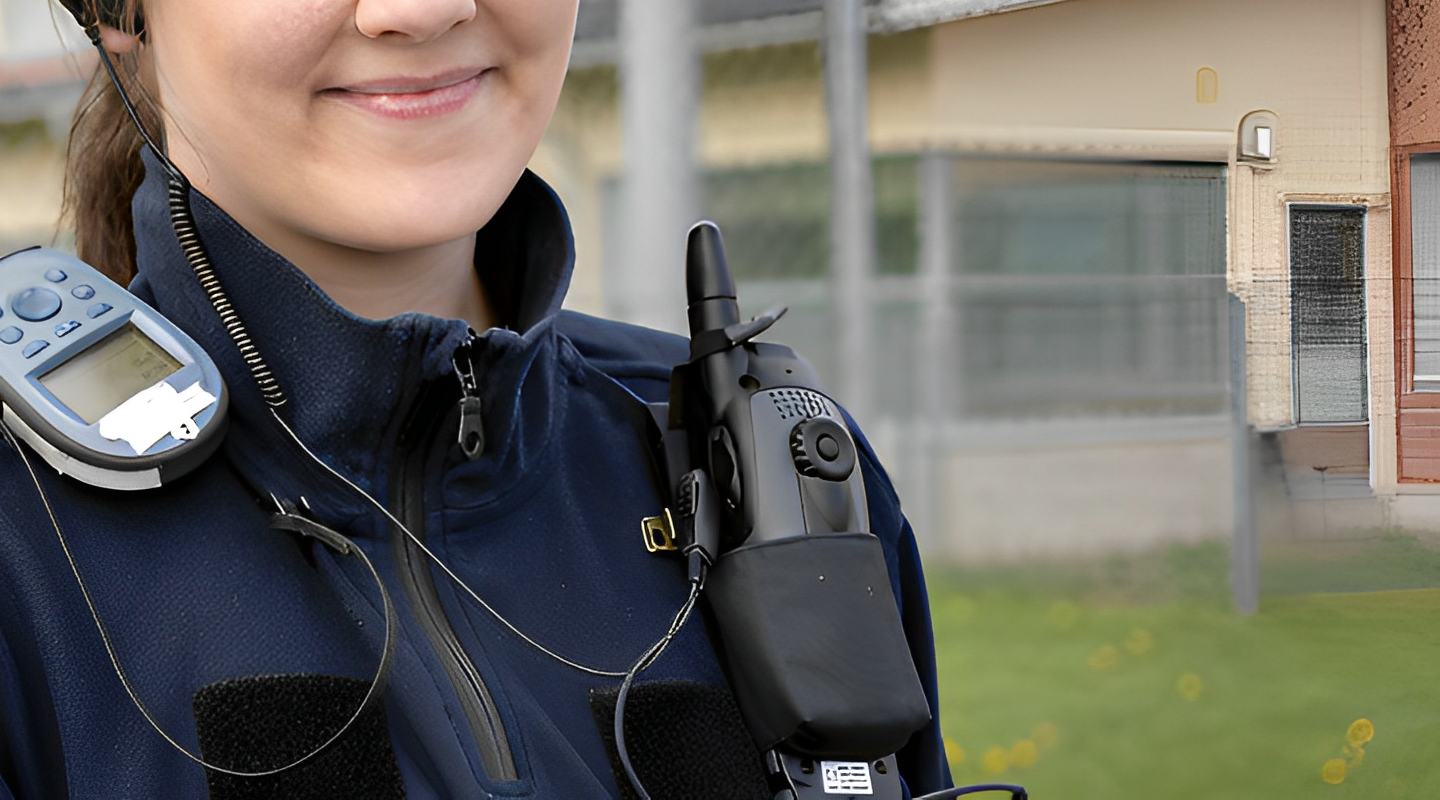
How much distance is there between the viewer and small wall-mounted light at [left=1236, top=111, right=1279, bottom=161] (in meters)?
1.80

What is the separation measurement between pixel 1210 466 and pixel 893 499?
59.4 inches

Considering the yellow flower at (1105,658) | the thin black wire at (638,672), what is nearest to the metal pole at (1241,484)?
the yellow flower at (1105,658)

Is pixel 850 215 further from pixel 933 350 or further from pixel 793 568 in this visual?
pixel 793 568

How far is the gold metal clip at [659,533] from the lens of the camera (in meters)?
0.90

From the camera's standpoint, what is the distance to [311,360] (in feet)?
2.57

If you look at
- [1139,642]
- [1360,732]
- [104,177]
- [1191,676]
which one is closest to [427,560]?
[104,177]

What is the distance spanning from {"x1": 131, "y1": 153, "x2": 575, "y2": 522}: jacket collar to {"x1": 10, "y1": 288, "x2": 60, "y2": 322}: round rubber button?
61 mm

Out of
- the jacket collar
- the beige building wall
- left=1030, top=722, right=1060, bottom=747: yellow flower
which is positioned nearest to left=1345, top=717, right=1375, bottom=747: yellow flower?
the beige building wall

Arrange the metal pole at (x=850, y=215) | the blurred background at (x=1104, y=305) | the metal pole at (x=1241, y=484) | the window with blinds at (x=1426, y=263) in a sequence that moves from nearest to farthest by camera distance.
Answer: the window with blinds at (x=1426, y=263)
the blurred background at (x=1104, y=305)
the metal pole at (x=1241, y=484)
the metal pole at (x=850, y=215)

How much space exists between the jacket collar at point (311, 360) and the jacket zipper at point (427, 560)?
0.03 ft

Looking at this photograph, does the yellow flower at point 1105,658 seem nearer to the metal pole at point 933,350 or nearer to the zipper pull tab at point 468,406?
the metal pole at point 933,350

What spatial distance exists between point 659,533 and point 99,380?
342 mm

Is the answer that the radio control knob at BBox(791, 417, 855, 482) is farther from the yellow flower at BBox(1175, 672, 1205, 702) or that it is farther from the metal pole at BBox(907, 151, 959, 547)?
the metal pole at BBox(907, 151, 959, 547)

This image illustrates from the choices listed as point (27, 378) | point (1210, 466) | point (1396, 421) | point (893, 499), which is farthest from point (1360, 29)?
point (27, 378)
